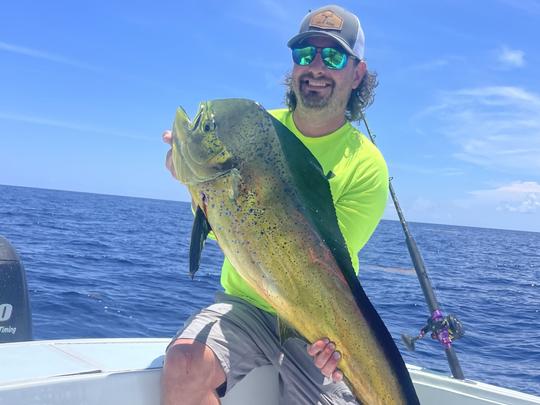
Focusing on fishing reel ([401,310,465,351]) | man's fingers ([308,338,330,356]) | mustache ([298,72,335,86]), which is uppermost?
mustache ([298,72,335,86])

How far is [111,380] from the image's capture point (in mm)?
2654

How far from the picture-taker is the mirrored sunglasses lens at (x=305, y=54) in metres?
2.87

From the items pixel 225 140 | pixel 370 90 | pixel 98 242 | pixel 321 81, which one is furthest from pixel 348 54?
pixel 98 242

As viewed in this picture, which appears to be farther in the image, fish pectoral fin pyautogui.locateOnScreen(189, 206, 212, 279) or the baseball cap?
the baseball cap

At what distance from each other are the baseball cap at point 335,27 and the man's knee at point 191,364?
1561mm

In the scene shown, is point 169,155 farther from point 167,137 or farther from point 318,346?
point 318,346

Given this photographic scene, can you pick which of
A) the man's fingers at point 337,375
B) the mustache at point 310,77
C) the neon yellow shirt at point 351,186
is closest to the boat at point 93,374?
the neon yellow shirt at point 351,186

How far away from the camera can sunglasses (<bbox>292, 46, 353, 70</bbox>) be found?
9.42ft

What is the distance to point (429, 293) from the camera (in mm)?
3896

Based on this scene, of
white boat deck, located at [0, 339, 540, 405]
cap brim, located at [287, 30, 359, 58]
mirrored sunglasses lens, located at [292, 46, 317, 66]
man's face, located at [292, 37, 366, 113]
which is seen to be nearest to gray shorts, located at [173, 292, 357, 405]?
white boat deck, located at [0, 339, 540, 405]

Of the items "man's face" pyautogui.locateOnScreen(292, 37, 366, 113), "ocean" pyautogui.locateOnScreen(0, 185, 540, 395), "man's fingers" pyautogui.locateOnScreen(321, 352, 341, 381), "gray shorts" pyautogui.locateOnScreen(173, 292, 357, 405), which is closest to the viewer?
"man's fingers" pyautogui.locateOnScreen(321, 352, 341, 381)

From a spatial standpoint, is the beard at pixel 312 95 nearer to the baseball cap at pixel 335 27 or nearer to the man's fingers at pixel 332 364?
the baseball cap at pixel 335 27

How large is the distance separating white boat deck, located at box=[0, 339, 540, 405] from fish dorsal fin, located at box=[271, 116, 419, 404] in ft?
3.84

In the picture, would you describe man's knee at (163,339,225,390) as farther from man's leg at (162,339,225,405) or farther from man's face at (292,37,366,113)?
man's face at (292,37,366,113)
